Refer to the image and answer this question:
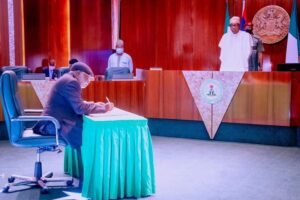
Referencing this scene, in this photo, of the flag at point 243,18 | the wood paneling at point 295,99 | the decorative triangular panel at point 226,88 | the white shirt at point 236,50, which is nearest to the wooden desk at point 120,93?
the decorative triangular panel at point 226,88

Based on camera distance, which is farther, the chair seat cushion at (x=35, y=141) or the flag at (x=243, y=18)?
the flag at (x=243, y=18)

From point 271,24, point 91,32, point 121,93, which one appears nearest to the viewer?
point 121,93

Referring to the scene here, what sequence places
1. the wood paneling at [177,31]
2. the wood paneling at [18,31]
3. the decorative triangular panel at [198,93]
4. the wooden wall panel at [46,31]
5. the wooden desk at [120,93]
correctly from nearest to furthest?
the decorative triangular panel at [198,93] → the wooden desk at [120,93] → the wood paneling at [18,31] → the wooden wall panel at [46,31] → the wood paneling at [177,31]

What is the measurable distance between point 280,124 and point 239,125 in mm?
578

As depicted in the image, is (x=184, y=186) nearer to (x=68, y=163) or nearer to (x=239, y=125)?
(x=68, y=163)

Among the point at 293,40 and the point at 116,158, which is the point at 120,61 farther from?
the point at 116,158

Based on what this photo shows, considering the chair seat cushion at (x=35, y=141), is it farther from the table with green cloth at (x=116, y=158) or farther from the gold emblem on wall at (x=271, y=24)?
the gold emblem on wall at (x=271, y=24)

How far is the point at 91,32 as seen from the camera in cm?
898

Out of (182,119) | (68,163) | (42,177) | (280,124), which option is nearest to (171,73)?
(182,119)

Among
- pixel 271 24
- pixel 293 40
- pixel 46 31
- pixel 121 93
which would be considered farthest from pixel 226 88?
pixel 46 31

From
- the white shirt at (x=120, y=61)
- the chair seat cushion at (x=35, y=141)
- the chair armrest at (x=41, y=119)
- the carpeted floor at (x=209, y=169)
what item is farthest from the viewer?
the white shirt at (x=120, y=61)

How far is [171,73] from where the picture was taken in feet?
20.8

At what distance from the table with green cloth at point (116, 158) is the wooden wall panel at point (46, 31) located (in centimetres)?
478

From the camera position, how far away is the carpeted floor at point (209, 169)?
3.63 m
